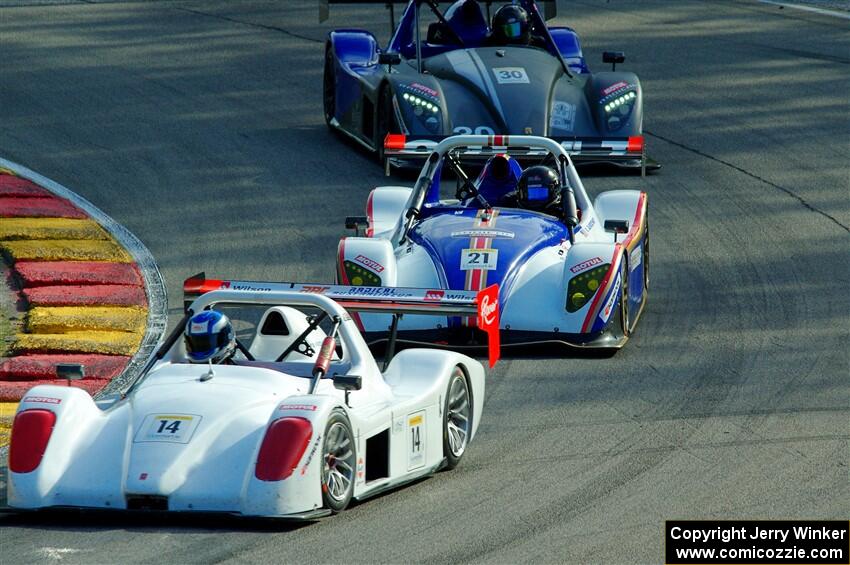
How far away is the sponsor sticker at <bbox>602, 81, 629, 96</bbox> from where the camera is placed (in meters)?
16.9

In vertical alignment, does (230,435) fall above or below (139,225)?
above

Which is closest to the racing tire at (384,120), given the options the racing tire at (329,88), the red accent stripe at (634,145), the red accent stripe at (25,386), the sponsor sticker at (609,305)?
the racing tire at (329,88)

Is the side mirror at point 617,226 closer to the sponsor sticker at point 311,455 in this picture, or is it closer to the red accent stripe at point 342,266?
the red accent stripe at point 342,266

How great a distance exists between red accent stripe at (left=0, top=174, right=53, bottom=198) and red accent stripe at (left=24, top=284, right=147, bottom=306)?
2993 mm

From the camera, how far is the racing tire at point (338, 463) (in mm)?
8352

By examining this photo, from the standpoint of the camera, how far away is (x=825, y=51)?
23.0 metres

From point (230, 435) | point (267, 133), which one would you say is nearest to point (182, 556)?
point (230, 435)

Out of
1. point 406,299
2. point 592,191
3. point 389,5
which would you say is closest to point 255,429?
point 406,299

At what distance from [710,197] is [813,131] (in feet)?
9.74

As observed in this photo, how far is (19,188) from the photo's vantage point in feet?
53.8

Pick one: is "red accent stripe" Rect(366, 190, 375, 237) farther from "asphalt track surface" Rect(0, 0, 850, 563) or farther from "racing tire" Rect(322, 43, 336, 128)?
"racing tire" Rect(322, 43, 336, 128)

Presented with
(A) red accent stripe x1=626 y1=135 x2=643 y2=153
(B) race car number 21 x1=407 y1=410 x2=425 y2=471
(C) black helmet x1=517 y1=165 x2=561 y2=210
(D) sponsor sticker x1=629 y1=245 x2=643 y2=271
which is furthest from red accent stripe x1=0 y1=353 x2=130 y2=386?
(A) red accent stripe x1=626 y1=135 x2=643 y2=153

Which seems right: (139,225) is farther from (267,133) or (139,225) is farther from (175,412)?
(175,412)

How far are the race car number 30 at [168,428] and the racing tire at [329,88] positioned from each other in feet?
35.4
